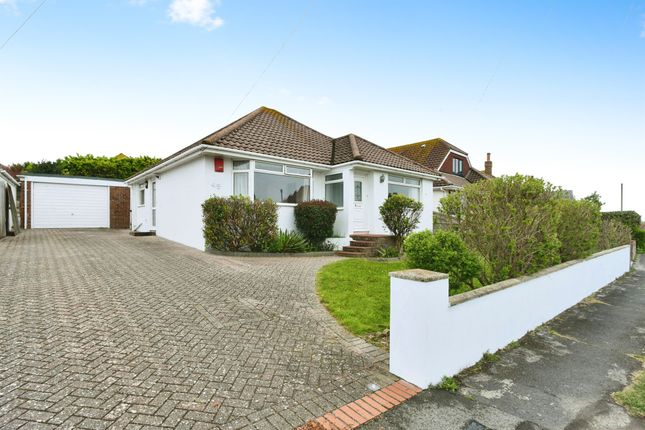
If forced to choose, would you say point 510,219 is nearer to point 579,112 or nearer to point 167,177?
point 579,112

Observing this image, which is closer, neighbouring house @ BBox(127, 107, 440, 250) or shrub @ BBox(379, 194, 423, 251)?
neighbouring house @ BBox(127, 107, 440, 250)

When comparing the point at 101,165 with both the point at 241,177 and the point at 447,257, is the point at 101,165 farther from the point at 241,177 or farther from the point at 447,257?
the point at 447,257

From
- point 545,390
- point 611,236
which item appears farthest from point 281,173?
point 611,236

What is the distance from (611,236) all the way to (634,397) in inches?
447

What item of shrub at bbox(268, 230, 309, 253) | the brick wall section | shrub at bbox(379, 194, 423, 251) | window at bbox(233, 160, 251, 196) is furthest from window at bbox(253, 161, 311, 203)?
the brick wall section

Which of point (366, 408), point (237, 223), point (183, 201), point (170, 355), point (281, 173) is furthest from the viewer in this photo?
point (183, 201)

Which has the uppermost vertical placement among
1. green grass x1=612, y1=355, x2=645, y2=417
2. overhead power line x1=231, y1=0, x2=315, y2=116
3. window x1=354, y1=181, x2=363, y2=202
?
overhead power line x1=231, y1=0, x2=315, y2=116

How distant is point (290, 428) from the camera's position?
223cm

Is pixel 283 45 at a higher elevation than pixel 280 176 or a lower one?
higher

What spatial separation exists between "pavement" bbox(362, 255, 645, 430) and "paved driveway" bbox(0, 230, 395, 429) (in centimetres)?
55

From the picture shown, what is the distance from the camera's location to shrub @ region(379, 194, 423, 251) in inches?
443

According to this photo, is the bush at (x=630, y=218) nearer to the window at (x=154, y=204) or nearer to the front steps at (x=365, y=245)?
the front steps at (x=365, y=245)

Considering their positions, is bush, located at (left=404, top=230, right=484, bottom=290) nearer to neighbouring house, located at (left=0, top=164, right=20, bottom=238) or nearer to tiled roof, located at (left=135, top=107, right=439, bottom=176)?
tiled roof, located at (left=135, top=107, right=439, bottom=176)

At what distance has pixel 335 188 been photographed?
13242mm
